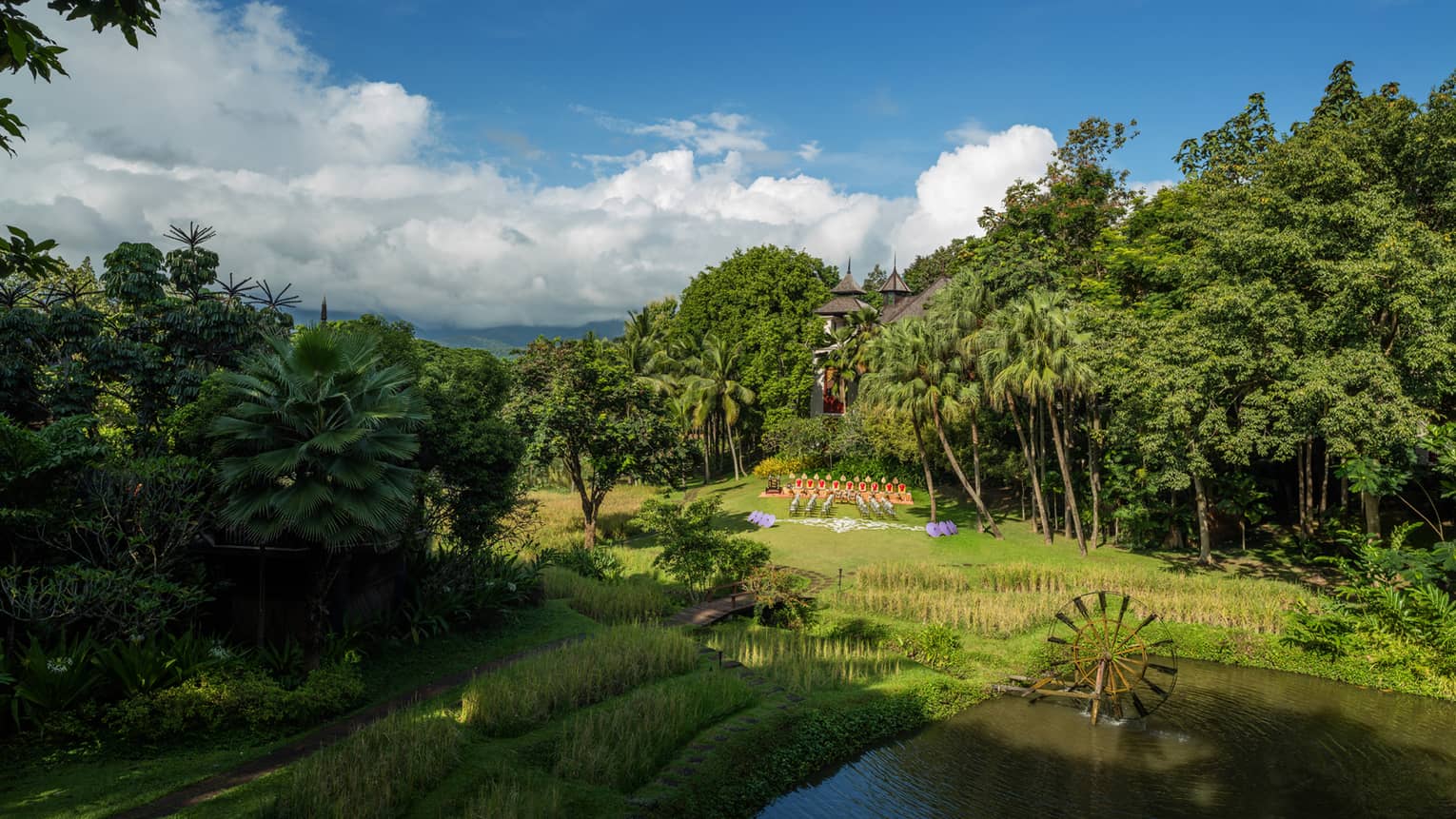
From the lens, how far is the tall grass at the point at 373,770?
29.9 feet

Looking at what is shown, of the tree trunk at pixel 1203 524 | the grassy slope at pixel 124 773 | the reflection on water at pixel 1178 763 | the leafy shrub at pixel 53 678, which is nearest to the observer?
the grassy slope at pixel 124 773

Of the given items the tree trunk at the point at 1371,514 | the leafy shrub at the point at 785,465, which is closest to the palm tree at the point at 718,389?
the leafy shrub at the point at 785,465

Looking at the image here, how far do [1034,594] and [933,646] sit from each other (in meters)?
5.78

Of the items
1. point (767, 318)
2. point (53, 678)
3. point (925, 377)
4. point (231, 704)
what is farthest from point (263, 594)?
point (767, 318)

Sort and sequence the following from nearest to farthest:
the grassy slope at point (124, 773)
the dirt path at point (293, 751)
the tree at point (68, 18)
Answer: the tree at point (68, 18) → the grassy slope at point (124, 773) → the dirt path at point (293, 751)

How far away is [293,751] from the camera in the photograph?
435 inches

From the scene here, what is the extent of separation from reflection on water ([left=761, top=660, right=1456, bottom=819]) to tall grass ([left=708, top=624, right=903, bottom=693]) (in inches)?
81.9

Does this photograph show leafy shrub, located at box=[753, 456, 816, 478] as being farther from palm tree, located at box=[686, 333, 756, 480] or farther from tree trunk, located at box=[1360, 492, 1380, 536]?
tree trunk, located at box=[1360, 492, 1380, 536]

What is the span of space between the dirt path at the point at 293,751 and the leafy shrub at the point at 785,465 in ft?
105

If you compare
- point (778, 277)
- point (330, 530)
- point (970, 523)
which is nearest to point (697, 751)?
point (330, 530)

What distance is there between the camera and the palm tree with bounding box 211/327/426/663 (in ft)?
39.5

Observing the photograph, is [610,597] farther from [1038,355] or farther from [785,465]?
[785,465]

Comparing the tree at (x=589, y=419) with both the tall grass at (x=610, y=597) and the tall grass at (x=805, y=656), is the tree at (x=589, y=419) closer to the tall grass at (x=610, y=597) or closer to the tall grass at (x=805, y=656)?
the tall grass at (x=610, y=597)

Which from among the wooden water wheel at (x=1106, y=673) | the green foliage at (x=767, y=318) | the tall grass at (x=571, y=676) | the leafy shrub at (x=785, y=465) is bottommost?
the wooden water wheel at (x=1106, y=673)
